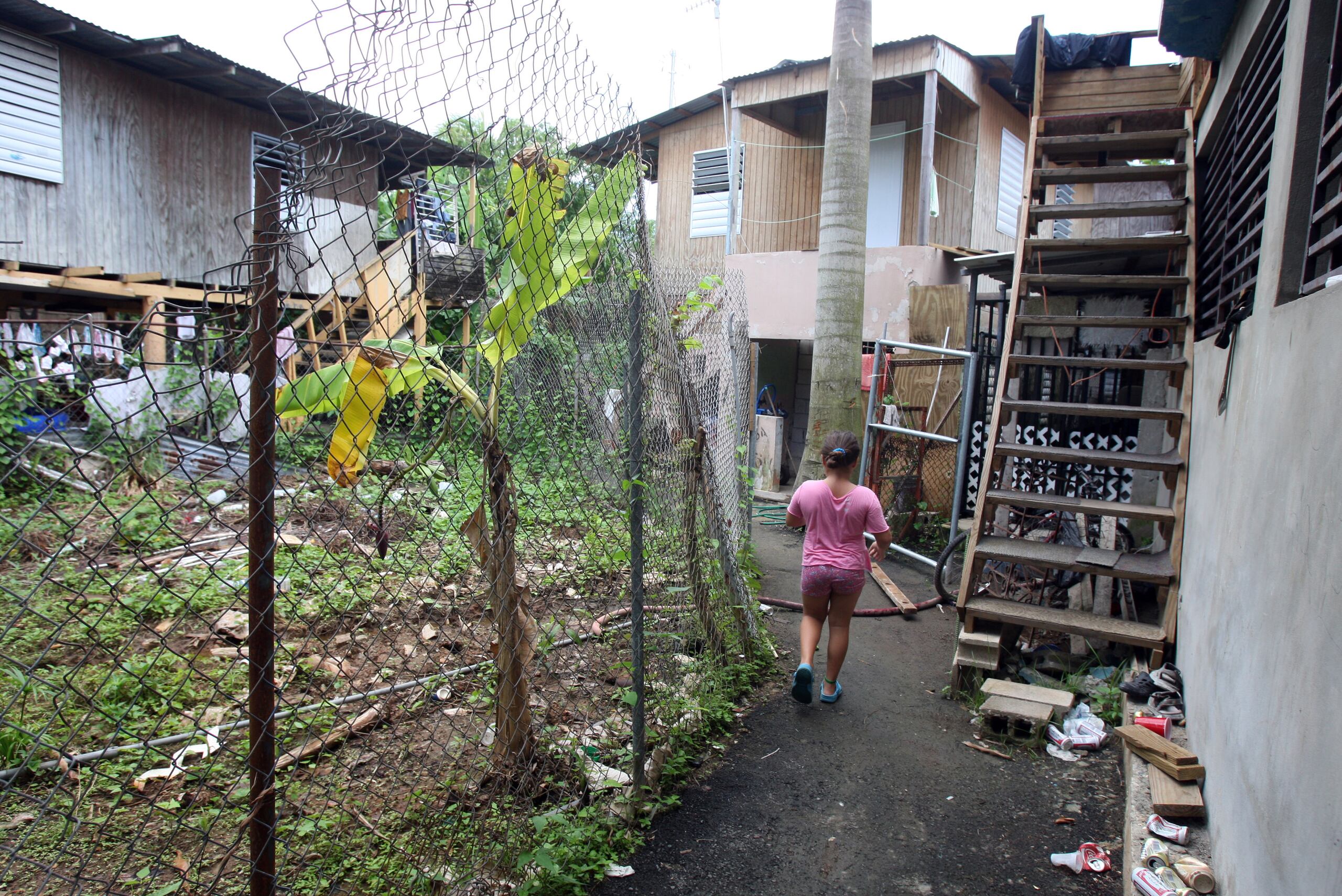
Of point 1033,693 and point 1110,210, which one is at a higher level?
point 1110,210

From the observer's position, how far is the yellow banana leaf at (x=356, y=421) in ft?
7.89

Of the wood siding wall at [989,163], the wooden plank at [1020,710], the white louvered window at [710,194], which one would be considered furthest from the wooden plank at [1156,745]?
the white louvered window at [710,194]

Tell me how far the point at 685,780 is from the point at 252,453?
2.93 metres

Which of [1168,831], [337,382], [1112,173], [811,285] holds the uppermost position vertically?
[1112,173]

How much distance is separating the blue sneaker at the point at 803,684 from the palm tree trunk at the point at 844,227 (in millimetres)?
5309

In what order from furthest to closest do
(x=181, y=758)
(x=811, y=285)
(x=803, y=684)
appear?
1. (x=811, y=285)
2. (x=803, y=684)
3. (x=181, y=758)

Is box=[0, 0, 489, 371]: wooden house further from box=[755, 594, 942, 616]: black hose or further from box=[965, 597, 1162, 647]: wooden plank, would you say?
box=[965, 597, 1162, 647]: wooden plank

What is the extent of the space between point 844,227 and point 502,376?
7588 mm

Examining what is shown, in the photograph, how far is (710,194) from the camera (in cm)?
1628

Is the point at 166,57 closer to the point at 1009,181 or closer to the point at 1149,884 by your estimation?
the point at 1009,181

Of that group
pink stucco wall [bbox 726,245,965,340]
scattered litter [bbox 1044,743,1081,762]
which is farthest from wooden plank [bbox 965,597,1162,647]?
pink stucco wall [bbox 726,245,965,340]

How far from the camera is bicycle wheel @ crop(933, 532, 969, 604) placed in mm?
7148

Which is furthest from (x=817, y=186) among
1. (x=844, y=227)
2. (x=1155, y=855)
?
(x=1155, y=855)

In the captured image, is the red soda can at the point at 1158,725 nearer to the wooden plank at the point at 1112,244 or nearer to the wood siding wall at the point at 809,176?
the wooden plank at the point at 1112,244
